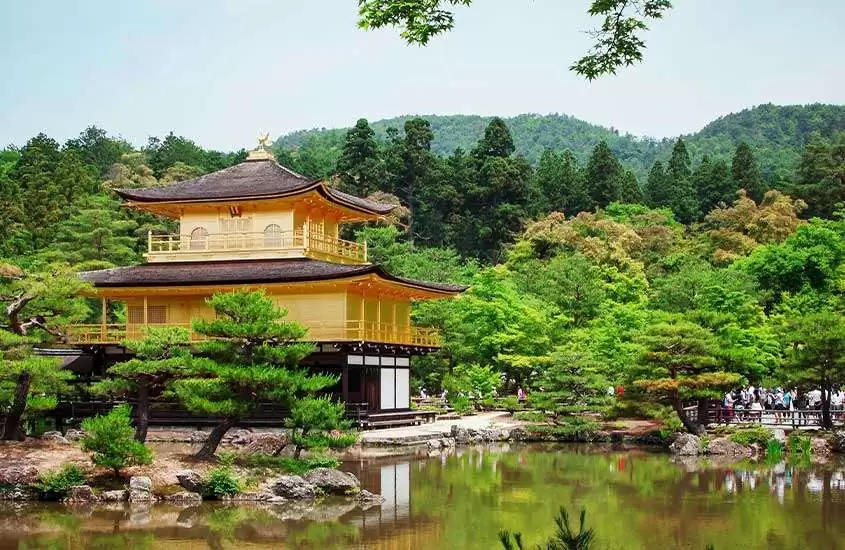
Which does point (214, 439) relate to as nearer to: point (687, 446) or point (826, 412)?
point (687, 446)

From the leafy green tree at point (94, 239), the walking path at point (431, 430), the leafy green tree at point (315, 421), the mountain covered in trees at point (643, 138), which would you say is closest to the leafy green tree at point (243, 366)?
the leafy green tree at point (315, 421)

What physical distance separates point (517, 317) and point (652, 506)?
20789 millimetres

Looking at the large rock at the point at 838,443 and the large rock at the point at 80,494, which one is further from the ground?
the large rock at the point at 80,494

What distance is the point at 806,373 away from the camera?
27891mm

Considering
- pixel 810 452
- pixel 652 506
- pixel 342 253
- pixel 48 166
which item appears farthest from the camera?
pixel 48 166

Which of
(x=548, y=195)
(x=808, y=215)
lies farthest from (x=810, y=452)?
(x=548, y=195)

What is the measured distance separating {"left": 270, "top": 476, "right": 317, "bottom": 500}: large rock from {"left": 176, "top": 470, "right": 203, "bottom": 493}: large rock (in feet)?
4.22

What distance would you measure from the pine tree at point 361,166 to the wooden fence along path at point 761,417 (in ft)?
117

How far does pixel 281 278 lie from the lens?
2919 cm

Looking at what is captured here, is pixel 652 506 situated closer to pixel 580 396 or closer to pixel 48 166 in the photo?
pixel 580 396

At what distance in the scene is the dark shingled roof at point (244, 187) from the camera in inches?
1222

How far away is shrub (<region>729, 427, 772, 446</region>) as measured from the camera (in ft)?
92.4

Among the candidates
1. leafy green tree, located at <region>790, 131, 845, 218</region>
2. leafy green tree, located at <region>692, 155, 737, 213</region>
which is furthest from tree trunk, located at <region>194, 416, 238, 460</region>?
leafy green tree, located at <region>692, 155, 737, 213</region>

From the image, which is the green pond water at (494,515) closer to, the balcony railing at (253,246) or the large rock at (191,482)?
the large rock at (191,482)
